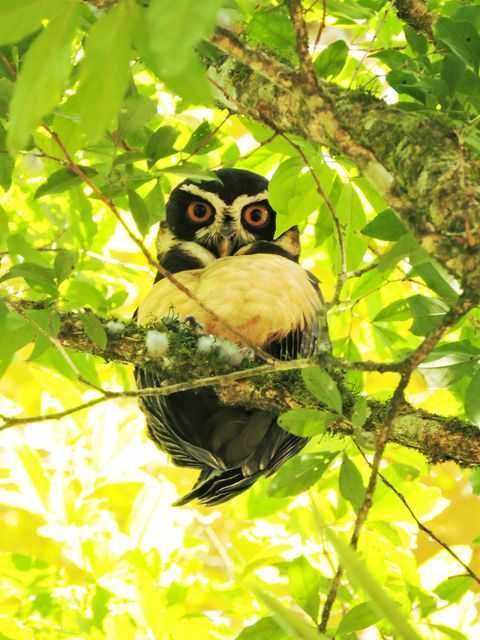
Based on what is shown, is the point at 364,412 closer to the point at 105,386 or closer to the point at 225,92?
the point at 225,92

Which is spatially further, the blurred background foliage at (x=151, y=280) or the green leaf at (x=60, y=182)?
the green leaf at (x=60, y=182)

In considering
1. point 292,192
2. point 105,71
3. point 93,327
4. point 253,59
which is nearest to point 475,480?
point 292,192

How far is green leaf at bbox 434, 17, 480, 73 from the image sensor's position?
5.24ft

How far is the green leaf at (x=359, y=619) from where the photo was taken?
1776 mm

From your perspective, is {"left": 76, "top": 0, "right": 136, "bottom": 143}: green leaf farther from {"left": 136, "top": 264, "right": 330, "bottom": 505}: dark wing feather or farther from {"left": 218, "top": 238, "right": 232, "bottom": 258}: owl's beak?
{"left": 218, "top": 238, "right": 232, "bottom": 258}: owl's beak

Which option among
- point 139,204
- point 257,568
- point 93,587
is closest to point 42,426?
point 93,587

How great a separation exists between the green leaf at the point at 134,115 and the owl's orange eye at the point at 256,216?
1399mm

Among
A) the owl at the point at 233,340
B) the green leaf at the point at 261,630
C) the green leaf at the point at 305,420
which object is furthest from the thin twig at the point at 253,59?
the green leaf at the point at 261,630

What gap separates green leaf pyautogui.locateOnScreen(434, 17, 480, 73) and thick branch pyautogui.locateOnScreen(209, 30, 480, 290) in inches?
8.4

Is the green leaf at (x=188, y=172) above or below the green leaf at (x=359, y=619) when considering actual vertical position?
above

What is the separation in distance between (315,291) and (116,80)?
181 cm

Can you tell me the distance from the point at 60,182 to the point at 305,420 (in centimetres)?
69

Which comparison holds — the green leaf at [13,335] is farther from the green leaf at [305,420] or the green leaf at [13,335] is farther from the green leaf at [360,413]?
the green leaf at [360,413]

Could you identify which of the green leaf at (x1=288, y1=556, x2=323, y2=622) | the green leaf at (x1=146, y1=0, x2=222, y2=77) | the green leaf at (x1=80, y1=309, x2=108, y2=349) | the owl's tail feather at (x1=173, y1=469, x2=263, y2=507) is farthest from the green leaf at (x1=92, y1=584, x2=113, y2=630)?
the green leaf at (x1=146, y1=0, x2=222, y2=77)
